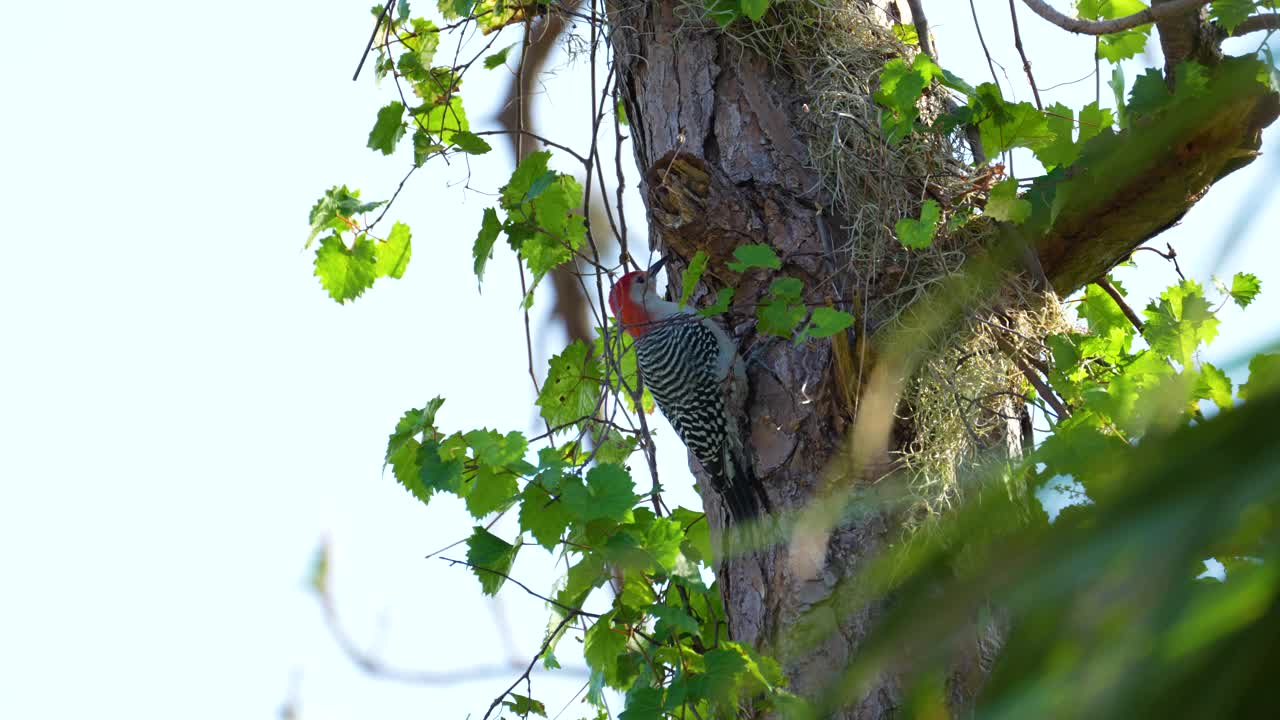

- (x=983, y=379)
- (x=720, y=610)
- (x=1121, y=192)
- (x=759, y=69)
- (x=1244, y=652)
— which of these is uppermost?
(x=759, y=69)

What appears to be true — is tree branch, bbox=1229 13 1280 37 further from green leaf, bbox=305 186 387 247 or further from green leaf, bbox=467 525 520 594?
green leaf, bbox=305 186 387 247

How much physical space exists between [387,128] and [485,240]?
43 cm

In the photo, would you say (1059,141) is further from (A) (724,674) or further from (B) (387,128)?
(B) (387,128)

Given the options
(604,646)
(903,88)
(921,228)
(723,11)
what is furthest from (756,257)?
(604,646)

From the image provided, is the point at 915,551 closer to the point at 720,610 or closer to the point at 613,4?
the point at 720,610

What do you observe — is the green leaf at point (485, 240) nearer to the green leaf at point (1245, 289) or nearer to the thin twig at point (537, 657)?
the thin twig at point (537, 657)

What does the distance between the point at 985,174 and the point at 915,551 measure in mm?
2466

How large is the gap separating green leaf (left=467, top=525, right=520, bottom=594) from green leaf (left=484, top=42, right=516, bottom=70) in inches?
58.9

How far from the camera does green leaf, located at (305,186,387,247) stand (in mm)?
2836

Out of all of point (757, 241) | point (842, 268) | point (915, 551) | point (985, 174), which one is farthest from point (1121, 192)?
point (915, 551)

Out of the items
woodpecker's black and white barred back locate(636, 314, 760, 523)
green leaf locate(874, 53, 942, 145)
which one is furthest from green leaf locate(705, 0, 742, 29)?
woodpecker's black and white barred back locate(636, 314, 760, 523)

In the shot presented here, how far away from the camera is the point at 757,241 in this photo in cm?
270

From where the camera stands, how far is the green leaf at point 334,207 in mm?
2836

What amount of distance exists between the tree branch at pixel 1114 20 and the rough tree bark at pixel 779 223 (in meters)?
0.21
